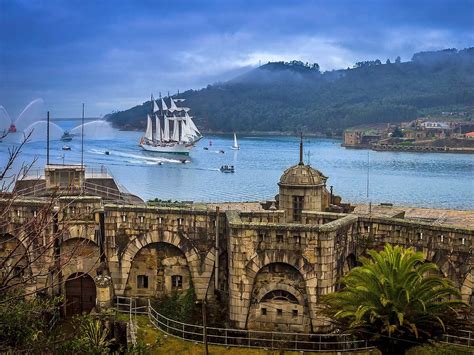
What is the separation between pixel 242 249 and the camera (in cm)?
2569

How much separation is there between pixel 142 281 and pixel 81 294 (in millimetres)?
3429

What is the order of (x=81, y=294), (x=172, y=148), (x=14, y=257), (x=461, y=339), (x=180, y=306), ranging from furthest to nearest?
(x=172, y=148)
(x=81, y=294)
(x=180, y=306)
(x=461, y=339)
(x=14, y=257)

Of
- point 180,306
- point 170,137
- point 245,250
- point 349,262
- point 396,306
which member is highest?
point 170,137

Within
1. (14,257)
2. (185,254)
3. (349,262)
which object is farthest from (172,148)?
(14,257)

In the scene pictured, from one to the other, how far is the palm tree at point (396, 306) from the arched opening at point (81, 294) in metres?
14.4

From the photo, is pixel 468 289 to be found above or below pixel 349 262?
below

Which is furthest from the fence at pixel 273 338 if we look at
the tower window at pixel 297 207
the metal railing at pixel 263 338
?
the tower window at pixel 297 207

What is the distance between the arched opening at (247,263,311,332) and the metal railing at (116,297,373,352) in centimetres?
62

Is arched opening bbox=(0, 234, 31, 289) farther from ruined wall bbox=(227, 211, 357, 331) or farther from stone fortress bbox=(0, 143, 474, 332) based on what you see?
ruined wall bbox=(227, 211, 357, 331)

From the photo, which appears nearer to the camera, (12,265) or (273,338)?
(12,265)

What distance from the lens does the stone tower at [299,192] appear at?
29.9m

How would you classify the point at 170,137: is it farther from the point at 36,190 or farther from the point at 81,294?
the point at 81,294

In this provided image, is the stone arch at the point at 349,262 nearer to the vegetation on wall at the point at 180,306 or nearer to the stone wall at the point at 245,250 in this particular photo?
the stone wall at the point at 245,250

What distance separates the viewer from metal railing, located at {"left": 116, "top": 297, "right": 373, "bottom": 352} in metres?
24.0
